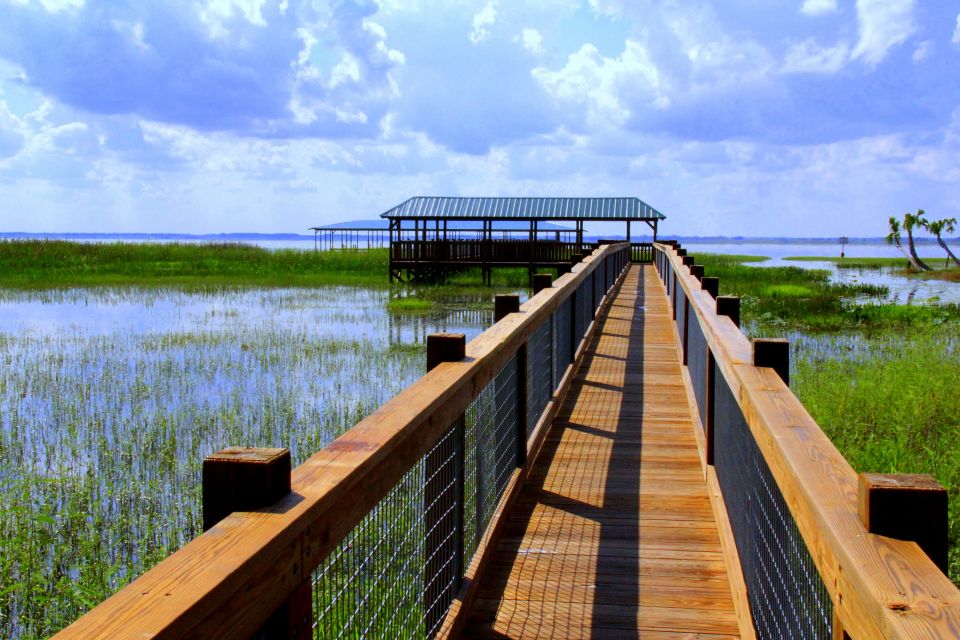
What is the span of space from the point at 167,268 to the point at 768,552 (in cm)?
4380

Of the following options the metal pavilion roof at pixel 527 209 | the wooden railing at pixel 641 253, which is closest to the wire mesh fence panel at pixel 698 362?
the wooden railing at pixel 641 253

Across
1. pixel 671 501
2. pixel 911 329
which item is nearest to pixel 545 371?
pixel 671 501

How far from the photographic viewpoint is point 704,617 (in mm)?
3381

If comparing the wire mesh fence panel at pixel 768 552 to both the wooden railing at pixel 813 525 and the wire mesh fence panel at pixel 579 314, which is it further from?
the wire mesh fence panel at pixel 579 314

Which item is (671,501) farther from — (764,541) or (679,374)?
(679,374)

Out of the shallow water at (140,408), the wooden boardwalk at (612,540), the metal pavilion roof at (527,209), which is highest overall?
the metal pavilion roof at (527,209)

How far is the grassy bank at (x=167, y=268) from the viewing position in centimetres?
3631

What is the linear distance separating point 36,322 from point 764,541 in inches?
853

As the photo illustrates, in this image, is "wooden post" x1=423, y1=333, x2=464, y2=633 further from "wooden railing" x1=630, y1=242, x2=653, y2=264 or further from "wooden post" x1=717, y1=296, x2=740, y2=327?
"wooden railing" x1=630, y1=242, x2=653, y2=264

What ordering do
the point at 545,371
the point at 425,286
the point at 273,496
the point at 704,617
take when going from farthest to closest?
the point at 425,286
the point at 545,371
the point at 704,617
the point at 273,496

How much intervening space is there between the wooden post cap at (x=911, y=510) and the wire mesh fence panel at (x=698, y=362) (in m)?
3.68

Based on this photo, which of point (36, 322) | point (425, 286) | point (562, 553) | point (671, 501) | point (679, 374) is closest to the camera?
point (562, 553)

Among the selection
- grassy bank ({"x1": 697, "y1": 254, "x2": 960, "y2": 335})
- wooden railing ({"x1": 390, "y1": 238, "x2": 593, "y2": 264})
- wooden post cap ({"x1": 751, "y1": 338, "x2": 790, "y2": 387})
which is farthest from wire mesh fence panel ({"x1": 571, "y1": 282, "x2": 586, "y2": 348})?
wooden railing ({"x1": 390, "y1": 238, "x2": 593, "y2": 264})

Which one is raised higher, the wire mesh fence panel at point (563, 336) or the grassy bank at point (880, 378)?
the wire mesh fence panel at point (563, 336)
